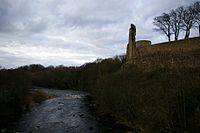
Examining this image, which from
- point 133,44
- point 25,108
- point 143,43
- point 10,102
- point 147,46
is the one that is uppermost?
point 133,44

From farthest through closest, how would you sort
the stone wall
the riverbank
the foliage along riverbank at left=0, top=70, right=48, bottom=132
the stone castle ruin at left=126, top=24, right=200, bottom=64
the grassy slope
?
the stone wall → the stone castle ruin at left=126, top=24, right=200, bottom=64 → the foliage along riverbank at left=0, top=70, right=48, bottom=132 → the riverbank → the grassy slope

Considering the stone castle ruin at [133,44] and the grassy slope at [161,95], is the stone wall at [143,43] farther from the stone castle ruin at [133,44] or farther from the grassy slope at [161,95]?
the grassy slope at [161,95]

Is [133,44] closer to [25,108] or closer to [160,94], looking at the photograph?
[25,108]

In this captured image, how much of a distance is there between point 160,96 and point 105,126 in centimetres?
787

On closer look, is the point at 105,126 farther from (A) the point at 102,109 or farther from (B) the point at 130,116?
(A) the point at 102,109

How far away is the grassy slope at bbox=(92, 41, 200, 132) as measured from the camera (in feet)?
53.0

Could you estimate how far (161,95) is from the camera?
16969 mm

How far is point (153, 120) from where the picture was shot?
1639cm

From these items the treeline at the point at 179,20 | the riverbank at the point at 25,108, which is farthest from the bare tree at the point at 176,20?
the riverbank at the point at 25,108

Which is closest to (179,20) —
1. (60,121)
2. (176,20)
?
(176,20)

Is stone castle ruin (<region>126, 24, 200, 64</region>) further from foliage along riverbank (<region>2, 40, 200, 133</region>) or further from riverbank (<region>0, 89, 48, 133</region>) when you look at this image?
riverbank (<region>0, 89, 48, 133</region>)

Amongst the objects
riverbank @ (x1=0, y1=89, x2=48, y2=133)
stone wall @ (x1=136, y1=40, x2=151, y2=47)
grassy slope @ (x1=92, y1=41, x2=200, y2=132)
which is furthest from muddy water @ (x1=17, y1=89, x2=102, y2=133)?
stone wall @ (x1=136, y1=40, x2=151, y2=47)

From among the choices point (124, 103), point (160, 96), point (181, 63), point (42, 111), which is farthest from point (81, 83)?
point (160, 96)

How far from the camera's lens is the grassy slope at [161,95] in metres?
16.2
